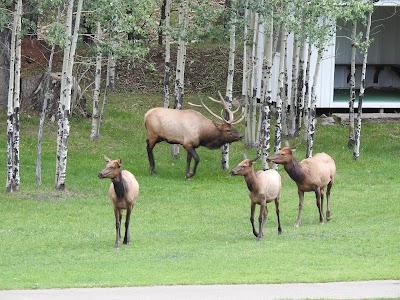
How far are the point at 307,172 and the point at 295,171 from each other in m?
0.31

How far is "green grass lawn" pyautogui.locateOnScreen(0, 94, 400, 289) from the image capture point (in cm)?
1591

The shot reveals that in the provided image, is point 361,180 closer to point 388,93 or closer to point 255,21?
point 255,21

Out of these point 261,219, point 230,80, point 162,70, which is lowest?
point 261,219

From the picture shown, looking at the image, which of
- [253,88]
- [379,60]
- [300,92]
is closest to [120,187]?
[253,88]

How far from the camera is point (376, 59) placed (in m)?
41.6

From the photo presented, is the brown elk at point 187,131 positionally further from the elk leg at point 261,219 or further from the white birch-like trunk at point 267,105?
the elk leg at point 261,219

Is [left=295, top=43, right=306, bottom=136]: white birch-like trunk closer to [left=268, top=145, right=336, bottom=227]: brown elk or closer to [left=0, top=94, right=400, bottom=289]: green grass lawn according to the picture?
[left=0, top=94, right=400, bottom=289]: green grass lawn

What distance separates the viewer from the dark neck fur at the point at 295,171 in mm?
21422

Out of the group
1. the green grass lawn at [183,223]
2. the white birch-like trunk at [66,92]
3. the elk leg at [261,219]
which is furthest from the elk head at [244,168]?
the white birch-like trunk at [66,92]

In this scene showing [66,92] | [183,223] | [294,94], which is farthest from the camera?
[294,94]

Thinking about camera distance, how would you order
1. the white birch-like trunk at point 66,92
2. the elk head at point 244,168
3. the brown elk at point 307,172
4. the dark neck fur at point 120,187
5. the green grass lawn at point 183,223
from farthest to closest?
the white birch-like trunk at point 66,92 < the brown elk at point 307,172 < the elk head at point 244,168 < the dark neck fur at point 120,187 < the green grass lawn at point 183,223

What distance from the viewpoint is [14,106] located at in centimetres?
2514

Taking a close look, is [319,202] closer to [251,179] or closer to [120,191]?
[251,179]

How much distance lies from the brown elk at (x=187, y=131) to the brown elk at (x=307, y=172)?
23.5ft
